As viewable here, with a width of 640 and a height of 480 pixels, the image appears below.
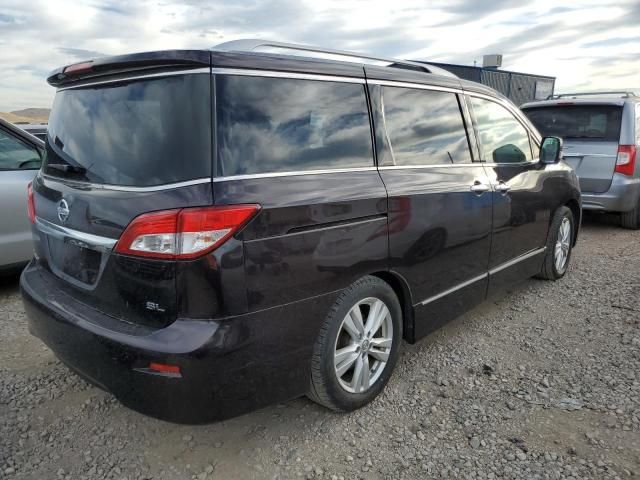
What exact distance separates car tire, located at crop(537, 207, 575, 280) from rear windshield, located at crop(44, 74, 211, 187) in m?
3.46

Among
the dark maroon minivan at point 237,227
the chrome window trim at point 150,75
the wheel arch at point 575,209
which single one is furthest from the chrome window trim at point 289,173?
the wheel arch at point 575,209

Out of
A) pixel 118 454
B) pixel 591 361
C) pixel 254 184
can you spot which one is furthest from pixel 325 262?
pixel 591 361

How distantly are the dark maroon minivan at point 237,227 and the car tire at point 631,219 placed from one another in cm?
499

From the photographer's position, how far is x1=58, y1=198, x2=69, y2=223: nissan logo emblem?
2336mm

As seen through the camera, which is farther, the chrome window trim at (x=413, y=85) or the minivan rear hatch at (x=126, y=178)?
the chrome window trim at (x=413, y=85)

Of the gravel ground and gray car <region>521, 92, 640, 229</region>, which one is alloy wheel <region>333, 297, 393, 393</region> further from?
gray car <region>521, 92, 640, 229</region>

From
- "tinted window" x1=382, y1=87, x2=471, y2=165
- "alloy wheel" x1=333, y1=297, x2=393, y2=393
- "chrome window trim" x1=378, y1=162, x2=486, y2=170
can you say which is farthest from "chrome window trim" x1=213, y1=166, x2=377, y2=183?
"alloy wheel" x1=333, y1=297, x2=393, y2=393

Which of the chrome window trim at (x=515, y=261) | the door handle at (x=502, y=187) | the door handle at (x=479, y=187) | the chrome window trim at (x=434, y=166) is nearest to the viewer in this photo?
the chrome window trim at (x=434, y=166)

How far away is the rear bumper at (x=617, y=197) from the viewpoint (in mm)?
6418

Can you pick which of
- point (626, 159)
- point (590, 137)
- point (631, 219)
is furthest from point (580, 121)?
point (631, 219)

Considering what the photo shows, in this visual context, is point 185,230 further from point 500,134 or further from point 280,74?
point 500,134

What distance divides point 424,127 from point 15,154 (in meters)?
3.61

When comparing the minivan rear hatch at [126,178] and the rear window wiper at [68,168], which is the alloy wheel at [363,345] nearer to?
the minivan rear hatch at [126,178]

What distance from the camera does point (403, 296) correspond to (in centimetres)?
287
